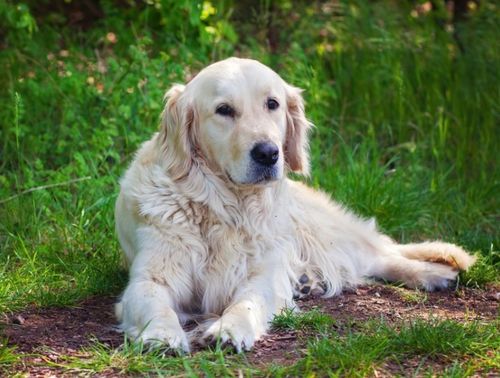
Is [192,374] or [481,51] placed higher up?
[481,51]

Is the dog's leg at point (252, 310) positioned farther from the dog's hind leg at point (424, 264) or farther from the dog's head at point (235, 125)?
the dog's hind leg at point (424, 264)

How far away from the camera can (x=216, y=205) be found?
14.5 ft

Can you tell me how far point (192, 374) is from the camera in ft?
10.7

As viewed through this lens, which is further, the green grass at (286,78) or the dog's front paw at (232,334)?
the green grass at (286,78)

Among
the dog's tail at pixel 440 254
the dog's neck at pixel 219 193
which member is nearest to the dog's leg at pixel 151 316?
the dog's neck at pixel 219 193

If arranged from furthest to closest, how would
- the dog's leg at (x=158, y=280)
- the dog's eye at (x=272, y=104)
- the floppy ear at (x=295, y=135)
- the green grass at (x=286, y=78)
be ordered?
the green grass at (x=286, y=78) < the floppy ear at (x=295, y=135) < the dog's eye at (x=272, y=104) < the dog's leg at (x=158, y=280)

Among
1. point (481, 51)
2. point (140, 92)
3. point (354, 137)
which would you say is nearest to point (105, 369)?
point (140, 92)

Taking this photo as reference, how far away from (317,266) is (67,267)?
1.43 metres

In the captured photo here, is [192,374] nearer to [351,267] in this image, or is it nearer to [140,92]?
[351,267]

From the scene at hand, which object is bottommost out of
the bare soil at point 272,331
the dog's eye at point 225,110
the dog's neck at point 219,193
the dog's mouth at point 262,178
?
the bare soil at point 272,331

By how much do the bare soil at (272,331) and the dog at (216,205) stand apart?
0.14 m

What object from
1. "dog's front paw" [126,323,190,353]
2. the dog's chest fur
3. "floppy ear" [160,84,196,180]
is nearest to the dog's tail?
the dog's chest fur

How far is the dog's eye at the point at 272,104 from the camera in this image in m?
4.36

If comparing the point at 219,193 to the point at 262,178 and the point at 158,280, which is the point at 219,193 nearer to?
the point at 262,178
